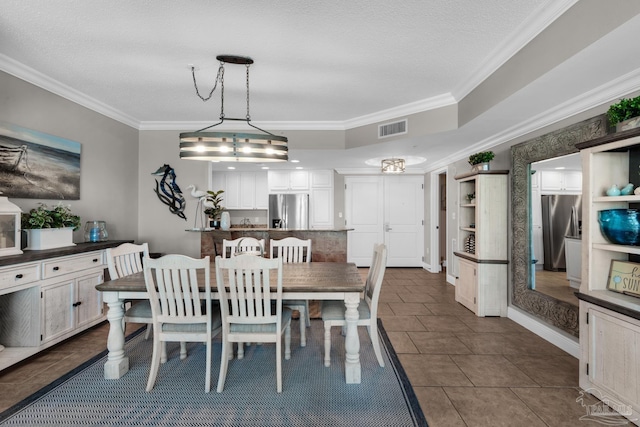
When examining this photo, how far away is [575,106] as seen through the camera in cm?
291

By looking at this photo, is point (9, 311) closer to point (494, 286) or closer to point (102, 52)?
point (102, 52)

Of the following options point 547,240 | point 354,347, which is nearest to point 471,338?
point 547,240

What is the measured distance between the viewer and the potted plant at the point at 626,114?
208 centimetres

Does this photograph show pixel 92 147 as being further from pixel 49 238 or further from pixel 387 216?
pixel 387 216

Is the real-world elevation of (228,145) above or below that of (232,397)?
above

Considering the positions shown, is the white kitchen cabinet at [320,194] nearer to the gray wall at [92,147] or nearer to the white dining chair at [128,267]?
the gray wall at [92,147]

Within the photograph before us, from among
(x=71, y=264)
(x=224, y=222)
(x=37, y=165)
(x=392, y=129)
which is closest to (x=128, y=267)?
(x=71, y=264)

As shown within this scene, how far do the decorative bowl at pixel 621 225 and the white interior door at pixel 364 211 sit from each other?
17.5 ft

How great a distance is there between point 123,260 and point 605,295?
3723 millimetres

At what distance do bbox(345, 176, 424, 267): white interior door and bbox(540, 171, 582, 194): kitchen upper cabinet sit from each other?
4.15 meters

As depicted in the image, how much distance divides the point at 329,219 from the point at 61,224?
502 centimetres

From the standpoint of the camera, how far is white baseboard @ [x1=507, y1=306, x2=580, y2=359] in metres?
2.96

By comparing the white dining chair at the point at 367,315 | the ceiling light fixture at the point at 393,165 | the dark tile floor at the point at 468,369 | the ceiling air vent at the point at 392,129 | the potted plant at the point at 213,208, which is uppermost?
the ceiling air vent at the point at 392,129

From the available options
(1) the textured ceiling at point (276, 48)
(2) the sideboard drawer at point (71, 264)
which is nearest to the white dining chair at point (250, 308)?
(1) the textured ceiling at point (276, 48)
